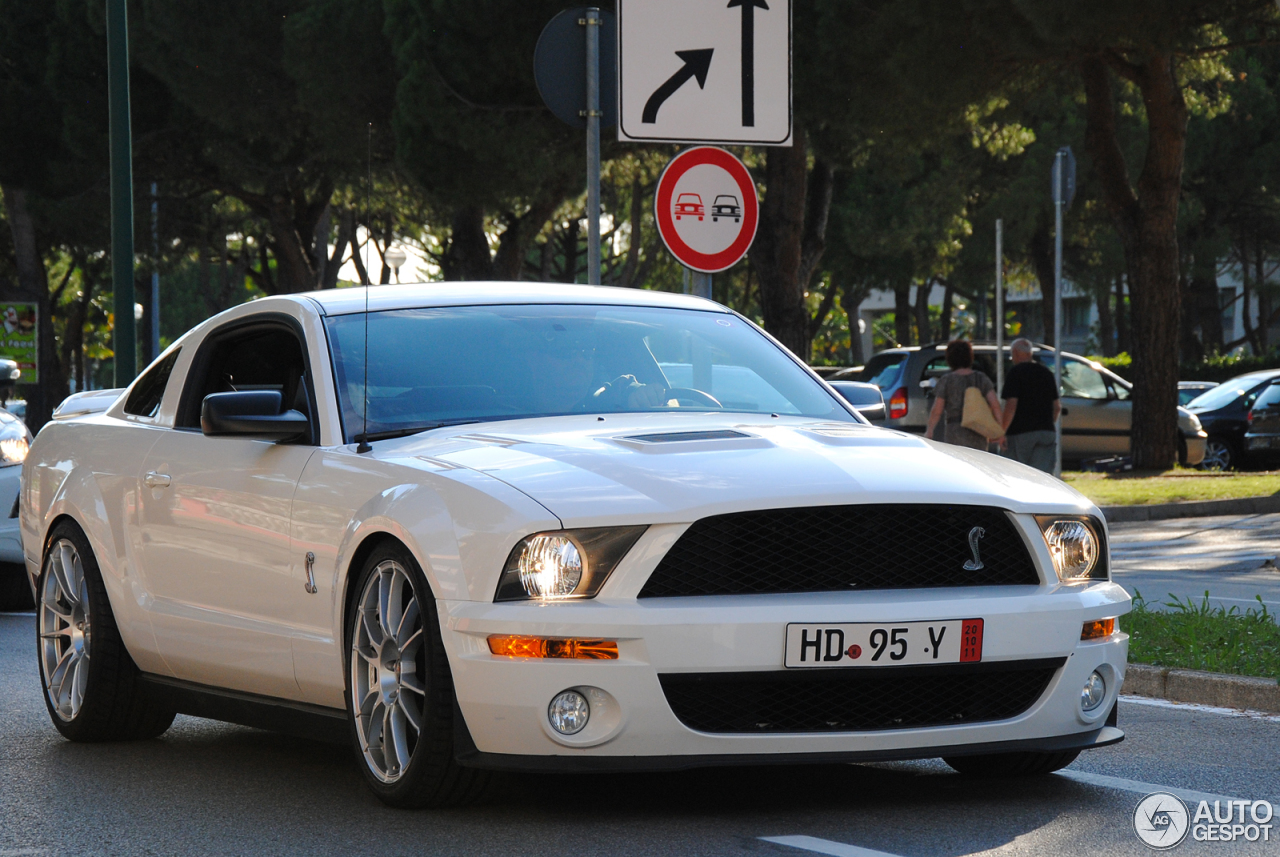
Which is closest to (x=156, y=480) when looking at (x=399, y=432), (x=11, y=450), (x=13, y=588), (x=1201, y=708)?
(x=399, y=432)

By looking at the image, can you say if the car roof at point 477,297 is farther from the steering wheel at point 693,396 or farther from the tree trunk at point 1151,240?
the tree trunk at point 1151,240

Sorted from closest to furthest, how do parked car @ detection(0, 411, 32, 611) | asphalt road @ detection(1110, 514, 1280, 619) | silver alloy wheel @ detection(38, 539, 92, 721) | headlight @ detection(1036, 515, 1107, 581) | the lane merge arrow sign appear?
1. headlight @ detection(1036, 515, 1107, 581)
2. silver alloy wheel @ detection(38, 539, 92, 721)
3. the lane merge arrow sign
4. parked car @ detection(0, 411, 32, 611)
5. asphalt road @ detection(1110, 514, 1280, 619)

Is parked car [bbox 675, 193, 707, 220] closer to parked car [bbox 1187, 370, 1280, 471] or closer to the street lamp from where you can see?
the street lamp

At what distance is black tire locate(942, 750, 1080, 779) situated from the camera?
5396mm

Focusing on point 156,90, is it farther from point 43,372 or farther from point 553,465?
point 553,465

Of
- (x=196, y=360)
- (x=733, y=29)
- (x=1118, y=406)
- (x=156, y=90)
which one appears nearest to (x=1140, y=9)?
(x=1118, y=406)

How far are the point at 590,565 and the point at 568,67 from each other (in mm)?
6295

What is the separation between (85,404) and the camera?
316 inches

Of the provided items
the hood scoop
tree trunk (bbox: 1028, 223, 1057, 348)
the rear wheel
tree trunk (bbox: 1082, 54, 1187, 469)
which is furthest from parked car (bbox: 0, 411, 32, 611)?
tree trunk (bbox: 1028, 223, 1057, 348)

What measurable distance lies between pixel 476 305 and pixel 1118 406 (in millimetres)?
20601

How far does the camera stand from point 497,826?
4.83 metres

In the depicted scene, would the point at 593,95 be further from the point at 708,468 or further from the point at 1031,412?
the point at 1031,412

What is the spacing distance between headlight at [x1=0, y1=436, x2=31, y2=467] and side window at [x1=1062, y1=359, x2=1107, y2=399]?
55.6 feet

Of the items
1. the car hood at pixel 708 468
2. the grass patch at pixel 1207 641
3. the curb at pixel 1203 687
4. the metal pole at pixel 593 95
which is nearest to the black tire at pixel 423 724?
the car hood at pixel 708 468
